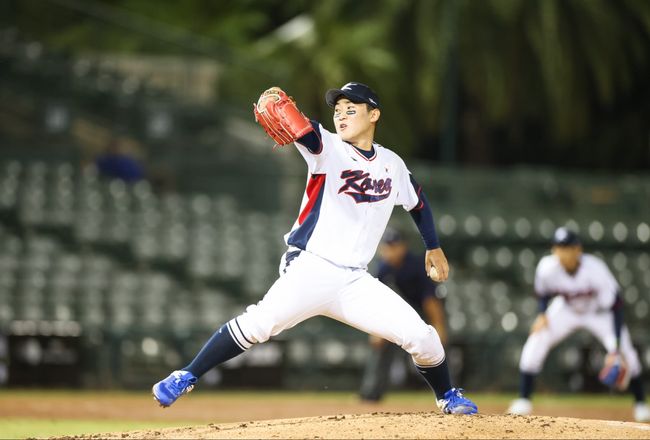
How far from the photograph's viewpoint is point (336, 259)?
679cm

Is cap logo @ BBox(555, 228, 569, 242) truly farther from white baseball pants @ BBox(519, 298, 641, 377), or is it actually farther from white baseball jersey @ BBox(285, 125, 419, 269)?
white baseball jersey @ BBox(285, 125, 419, 269)

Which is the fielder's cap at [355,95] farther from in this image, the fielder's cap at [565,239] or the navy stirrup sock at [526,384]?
the navy stirrup sock at [526,384]

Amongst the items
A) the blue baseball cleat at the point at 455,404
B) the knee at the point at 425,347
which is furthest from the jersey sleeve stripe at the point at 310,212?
the blue baseball cleat at the point at 455,404

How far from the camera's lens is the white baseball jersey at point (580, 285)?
1132cm

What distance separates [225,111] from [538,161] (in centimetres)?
1473

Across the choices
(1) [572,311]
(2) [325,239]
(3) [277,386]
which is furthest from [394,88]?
(2) [325,239]

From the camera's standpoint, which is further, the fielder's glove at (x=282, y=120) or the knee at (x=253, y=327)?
the knee at (x=253, y=327)

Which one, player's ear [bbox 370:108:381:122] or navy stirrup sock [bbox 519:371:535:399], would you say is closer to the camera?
player's ear [bbox 370:108:381:122]

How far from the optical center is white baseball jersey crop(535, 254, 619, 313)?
11320 mm

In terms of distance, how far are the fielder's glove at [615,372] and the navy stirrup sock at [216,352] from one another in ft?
16.8

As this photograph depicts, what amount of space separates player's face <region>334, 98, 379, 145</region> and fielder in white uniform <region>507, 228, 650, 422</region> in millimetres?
4707

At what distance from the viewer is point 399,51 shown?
28.2 metres

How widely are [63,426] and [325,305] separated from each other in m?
4.33

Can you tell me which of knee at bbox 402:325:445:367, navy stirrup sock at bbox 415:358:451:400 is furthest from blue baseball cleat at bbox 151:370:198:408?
navy stirrup sock at bbox 415:358:451:400
